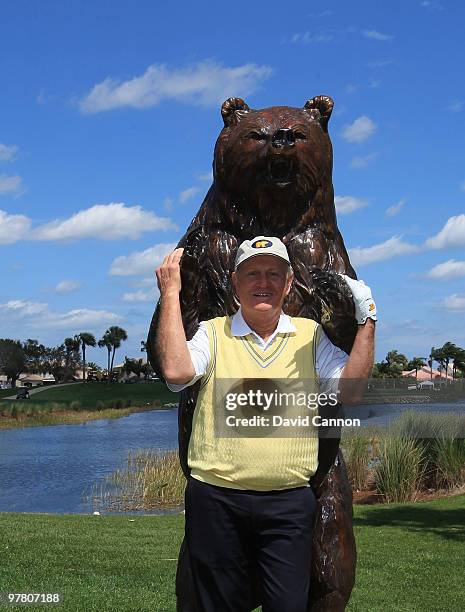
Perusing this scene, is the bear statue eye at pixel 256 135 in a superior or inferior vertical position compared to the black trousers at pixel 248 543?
superior

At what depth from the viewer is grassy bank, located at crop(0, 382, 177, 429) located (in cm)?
3491

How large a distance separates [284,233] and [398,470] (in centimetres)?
1069

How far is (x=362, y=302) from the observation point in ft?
8.32

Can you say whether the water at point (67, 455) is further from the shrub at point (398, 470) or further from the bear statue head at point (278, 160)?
the bear statue head at point (278, 160)

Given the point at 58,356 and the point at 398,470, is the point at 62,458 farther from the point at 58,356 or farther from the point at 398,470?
the point at 58,356

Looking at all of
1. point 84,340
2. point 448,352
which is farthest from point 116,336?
point 448,352

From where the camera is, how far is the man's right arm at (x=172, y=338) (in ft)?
8.09

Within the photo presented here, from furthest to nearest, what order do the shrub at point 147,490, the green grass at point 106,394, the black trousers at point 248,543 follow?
the green grass at point 106,394, the shrub at point 147,490, the black trousers at point 248,543

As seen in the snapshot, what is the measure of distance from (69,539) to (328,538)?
599 cm

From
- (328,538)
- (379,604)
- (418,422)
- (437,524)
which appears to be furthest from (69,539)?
(418,422)

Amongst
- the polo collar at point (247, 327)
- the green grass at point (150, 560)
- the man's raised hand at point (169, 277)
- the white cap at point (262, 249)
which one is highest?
the white cap at point (262, 249)

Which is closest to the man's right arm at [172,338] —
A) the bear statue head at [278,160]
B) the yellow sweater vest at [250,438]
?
the yellow sweater vest at [250,438]

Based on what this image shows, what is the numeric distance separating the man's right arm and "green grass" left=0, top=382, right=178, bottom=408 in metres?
44.8

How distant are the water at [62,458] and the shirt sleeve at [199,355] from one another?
35.1ft
